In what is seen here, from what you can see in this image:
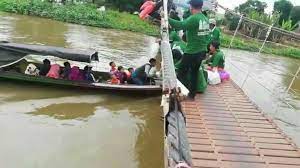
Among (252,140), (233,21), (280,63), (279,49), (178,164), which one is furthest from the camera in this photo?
(233,21)

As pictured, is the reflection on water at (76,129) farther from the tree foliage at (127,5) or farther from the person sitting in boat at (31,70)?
the tree foliage at (127,5)

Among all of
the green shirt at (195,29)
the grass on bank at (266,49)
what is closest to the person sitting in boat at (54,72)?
the green shirt at (195,29)

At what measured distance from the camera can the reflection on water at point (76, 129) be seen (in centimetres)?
659

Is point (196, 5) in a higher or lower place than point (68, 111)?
higher

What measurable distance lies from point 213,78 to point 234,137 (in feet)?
11.6

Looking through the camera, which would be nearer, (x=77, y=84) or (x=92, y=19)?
(x=77, y=84)

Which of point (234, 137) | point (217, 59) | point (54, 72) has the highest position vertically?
point (217, 59)

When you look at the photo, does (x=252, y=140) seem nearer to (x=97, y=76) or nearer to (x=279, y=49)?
(x=97, y=76)

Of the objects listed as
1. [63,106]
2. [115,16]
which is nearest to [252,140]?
[63,106]

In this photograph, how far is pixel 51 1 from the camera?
30.2 m

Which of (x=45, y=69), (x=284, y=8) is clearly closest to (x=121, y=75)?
(x=45, y=69)

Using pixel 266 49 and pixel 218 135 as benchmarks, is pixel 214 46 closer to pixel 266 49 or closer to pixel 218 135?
pixel 218 135

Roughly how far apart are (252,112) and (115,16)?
22834 millimetres

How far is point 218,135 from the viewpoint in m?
5.50
